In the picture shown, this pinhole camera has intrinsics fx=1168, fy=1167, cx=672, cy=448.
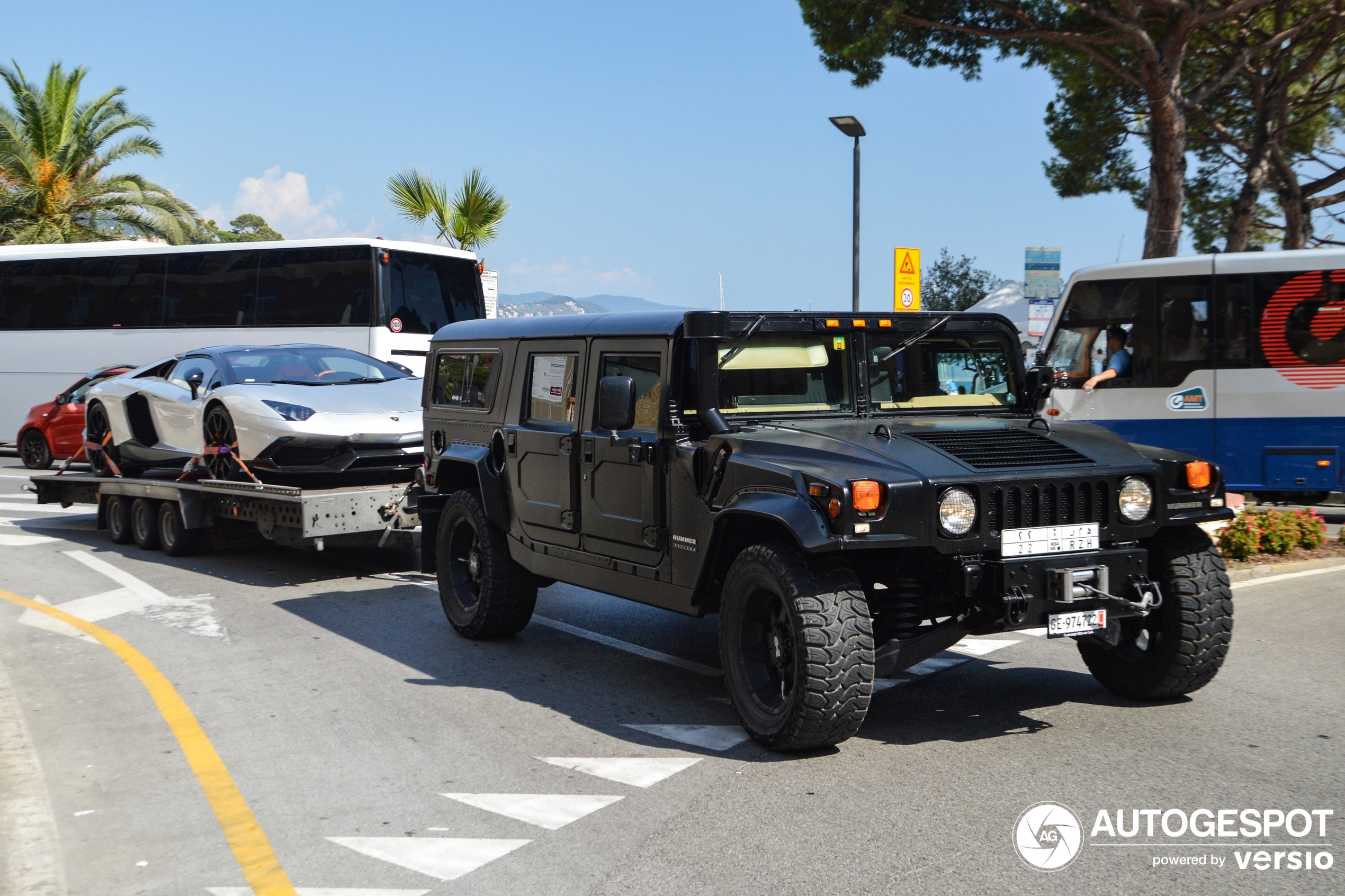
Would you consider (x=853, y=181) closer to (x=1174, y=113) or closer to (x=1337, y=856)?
(x=1174, y=113)

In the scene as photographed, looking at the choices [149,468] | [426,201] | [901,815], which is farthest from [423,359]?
[901,815]

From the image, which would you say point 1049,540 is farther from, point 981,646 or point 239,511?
point 239,511

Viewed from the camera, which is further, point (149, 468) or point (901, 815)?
point (149, 468)

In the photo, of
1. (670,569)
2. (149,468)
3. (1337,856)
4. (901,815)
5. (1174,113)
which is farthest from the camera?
(1174,113)

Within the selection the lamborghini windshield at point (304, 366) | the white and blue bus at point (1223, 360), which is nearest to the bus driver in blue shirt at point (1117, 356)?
the white and blue bus at point (1223, 360)

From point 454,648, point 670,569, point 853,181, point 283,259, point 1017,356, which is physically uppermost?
point 853,181

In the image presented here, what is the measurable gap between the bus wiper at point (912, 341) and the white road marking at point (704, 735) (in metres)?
2.04

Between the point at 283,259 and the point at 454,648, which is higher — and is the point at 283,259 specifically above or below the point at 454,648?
above

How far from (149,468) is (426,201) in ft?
52.2

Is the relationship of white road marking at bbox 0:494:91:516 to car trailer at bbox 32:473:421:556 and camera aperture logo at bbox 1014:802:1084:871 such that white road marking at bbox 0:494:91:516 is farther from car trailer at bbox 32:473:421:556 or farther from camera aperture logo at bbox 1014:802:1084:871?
camera aperture logo at bbox 1014:802:1084:871

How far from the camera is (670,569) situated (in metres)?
5.90

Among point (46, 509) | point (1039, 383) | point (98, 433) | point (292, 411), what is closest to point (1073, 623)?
point (1039, 383)

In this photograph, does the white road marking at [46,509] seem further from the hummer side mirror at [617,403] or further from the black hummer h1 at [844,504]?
the hummer side mirror at [617,403]

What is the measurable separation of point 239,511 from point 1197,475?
818 cm
